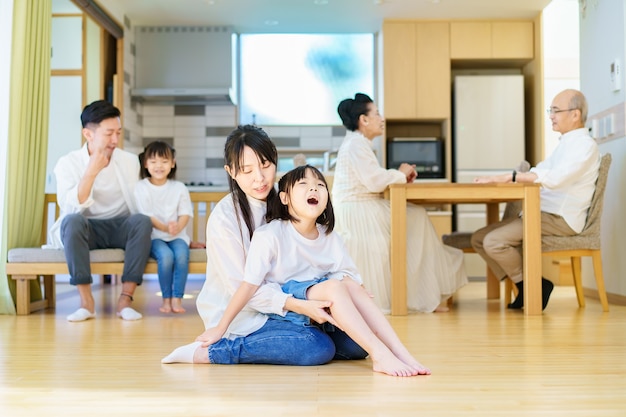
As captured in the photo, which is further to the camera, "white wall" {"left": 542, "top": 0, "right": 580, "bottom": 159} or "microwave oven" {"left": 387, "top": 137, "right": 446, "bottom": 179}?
"microwave oven" {"left": 387, "top": 137, "right": 446, "bottom": 179}

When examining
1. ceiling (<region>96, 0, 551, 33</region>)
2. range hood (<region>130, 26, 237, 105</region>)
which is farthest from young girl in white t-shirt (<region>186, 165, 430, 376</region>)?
range hood (<region>130, 26, 237, 105</region>)

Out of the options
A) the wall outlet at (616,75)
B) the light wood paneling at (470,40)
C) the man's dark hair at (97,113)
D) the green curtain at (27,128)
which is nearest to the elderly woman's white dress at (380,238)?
the man's dark hair at (97,113)

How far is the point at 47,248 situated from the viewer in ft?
12.9

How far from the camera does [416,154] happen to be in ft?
22.2

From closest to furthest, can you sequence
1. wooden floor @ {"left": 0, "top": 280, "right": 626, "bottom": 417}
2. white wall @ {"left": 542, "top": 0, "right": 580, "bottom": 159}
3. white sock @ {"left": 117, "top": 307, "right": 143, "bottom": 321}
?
wooden floor @ {"left": 0, "top": 280, "right": 626, "bottom": 417} < white sock @ {"left": 117, "top": 307, "right": 143, "bottom": 321} < white wall @ {"left": 542, "top": 0, "right": 580, "bottom": 159}

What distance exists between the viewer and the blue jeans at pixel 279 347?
2.22 meters

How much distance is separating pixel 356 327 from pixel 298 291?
8.7 inches

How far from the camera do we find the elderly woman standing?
13.3 ft

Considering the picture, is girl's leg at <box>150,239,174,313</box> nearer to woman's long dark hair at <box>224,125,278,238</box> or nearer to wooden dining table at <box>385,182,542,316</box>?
wooden dining table at <box>385,182,542,316</box>

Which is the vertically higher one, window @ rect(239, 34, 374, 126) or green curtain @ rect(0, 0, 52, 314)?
window @ rect(239, 34, 374, 126)

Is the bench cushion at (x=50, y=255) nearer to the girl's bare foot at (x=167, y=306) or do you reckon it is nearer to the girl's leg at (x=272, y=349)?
the girl's bare foot at (x=167, y=306)

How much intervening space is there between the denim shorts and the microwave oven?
4590 mm

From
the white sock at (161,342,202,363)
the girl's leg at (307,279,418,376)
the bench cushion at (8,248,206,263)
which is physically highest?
the bench cushion at (8,248,206,263)

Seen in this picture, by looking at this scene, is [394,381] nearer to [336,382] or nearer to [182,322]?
[336,382]
